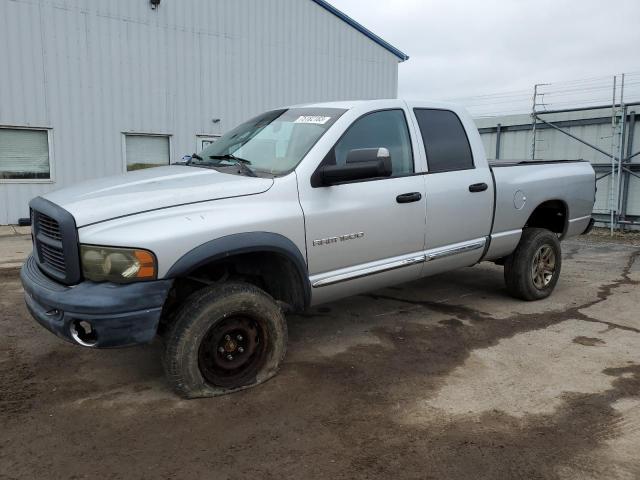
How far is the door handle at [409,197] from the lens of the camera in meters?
3.96

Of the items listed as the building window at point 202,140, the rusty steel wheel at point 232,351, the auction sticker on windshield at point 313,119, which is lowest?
the rusty steel wheel at point 232,351

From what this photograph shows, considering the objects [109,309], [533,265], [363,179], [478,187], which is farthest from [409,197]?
[109,309]

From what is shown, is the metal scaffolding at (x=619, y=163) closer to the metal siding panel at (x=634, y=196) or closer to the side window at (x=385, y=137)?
the metal siding panel at (x=634, y=196)

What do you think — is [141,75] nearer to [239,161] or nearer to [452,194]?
[239,161]

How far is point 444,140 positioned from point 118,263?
2.95 m

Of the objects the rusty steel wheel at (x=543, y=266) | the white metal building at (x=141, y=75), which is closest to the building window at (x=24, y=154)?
the white metal building at (x=141, y=75)

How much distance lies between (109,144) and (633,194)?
11.6 meters

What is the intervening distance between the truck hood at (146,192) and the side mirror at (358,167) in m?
0.41

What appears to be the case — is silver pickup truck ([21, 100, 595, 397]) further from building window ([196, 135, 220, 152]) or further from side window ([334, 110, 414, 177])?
building window ([196, 135, 220, 152])

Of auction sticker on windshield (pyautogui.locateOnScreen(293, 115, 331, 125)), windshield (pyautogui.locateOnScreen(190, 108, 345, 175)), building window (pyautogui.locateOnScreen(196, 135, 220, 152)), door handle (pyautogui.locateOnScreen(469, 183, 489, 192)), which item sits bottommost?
door handle (pyautogui.locateOnScreen(469, 183, 489, 192))

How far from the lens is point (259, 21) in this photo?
1331 centimetres

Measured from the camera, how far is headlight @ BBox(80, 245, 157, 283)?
280cm

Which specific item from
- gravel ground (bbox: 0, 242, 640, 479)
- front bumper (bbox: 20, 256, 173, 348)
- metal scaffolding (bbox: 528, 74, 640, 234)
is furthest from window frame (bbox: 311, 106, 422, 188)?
metal scaffolding (bbox: 528, 74, 640, 234)

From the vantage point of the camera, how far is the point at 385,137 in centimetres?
411
